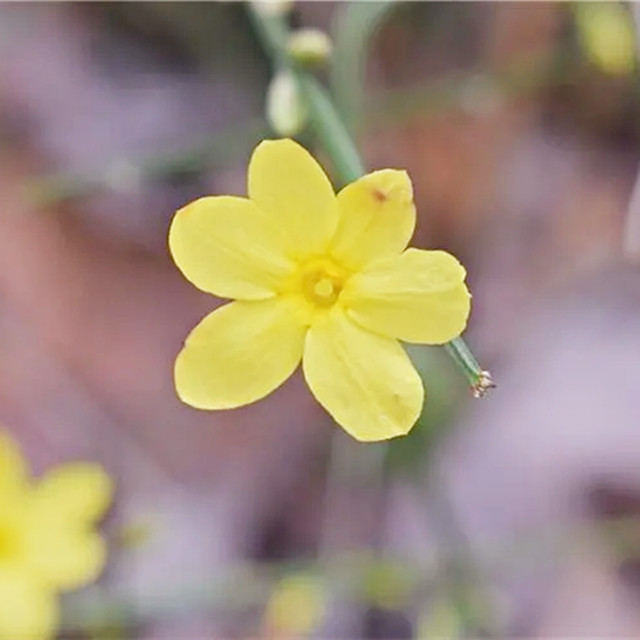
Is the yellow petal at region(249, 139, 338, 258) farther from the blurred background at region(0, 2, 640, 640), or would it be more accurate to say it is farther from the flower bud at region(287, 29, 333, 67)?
the blurred background at region(0, 2, 640, 640)

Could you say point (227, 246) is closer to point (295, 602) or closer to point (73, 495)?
point (73, 495)

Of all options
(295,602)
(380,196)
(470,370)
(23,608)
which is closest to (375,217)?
(380,196)

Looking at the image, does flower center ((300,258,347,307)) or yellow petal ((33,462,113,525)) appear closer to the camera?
flower center ((300,258,347,307))

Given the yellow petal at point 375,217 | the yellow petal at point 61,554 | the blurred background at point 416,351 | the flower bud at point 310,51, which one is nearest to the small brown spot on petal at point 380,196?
the yellow petal at point 375,217

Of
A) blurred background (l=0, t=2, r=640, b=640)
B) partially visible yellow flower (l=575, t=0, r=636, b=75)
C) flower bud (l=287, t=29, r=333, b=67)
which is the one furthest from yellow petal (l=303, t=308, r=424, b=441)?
partially visible yellow flower (l=575, t=0, r=636, b=75)

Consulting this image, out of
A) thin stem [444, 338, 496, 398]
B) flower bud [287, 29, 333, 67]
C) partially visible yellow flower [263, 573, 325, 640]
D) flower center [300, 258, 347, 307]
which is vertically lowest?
thin stem [444, 338, 496, 398]

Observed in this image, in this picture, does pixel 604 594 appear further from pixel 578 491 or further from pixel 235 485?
pixel 235 485
